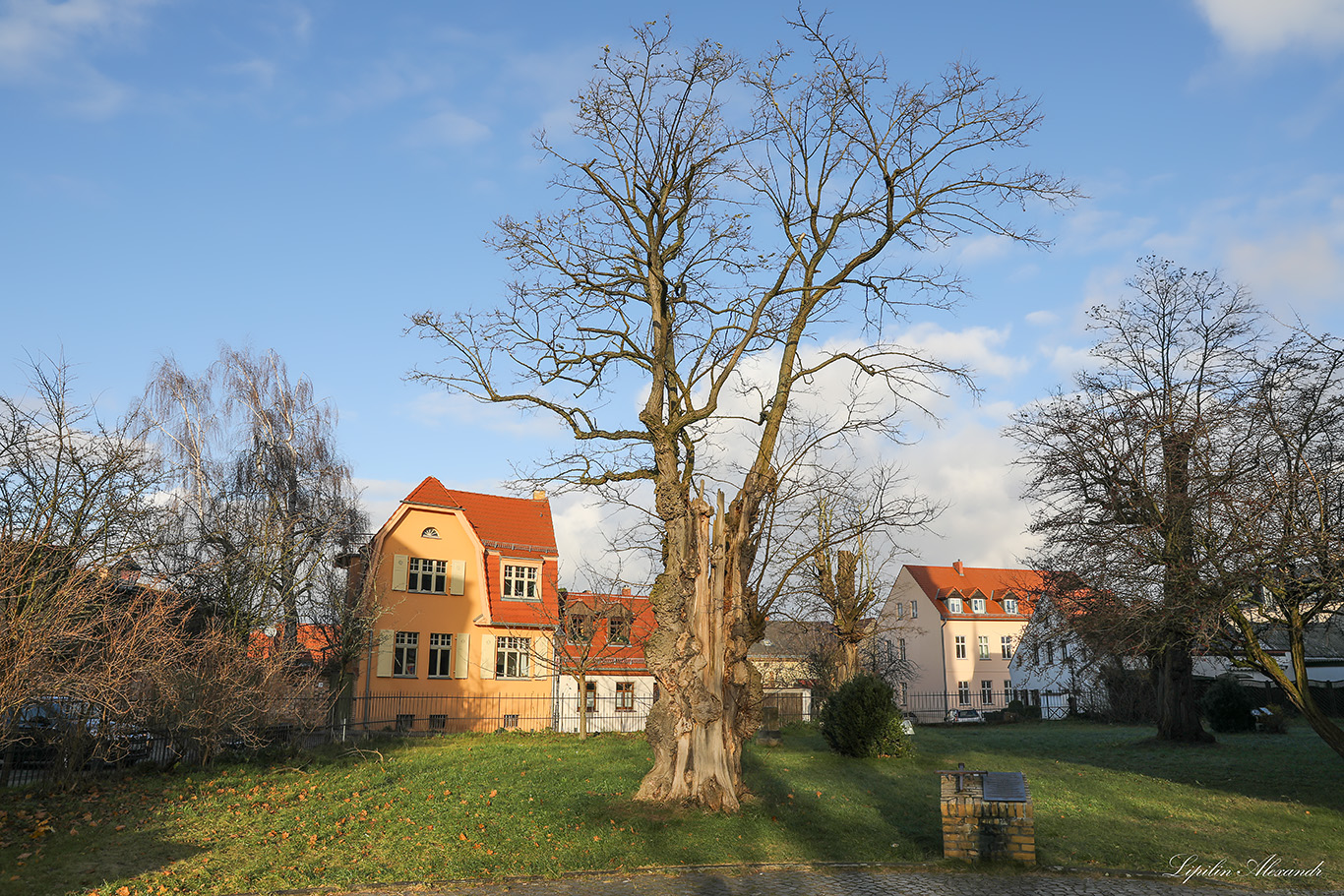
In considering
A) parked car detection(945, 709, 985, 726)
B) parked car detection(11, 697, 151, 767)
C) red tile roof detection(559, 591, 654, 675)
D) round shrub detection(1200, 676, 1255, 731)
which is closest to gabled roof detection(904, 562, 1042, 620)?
parked car detection(945, 709, 985, 726)

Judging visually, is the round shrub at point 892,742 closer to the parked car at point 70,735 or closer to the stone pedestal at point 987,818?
the stone pedestal at point 987,818

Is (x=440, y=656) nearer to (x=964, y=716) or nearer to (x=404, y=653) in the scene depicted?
(x=404, y=653)

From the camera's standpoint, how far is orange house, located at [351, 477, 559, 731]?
3025 cm

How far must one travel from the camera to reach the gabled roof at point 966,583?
57969 millimetres

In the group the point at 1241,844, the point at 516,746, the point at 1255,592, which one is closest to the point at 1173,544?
the point at 1255,592

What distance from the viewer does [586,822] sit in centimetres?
1155

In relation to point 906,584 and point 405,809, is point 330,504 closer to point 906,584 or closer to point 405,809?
point 405,809

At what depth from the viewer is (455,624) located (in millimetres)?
31953

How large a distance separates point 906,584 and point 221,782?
2124 inches

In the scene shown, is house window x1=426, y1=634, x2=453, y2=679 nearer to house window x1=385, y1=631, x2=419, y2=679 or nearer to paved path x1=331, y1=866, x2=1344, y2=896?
house window x1=385, y1=631, x2=419, y2=679

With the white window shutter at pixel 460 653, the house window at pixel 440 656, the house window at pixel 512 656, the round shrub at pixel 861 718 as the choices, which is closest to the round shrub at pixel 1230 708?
the round shrub at pixel 861 718

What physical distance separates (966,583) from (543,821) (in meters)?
54.3

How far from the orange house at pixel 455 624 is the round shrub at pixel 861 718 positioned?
580 inches

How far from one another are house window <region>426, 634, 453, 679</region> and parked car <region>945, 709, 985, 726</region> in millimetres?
26776
